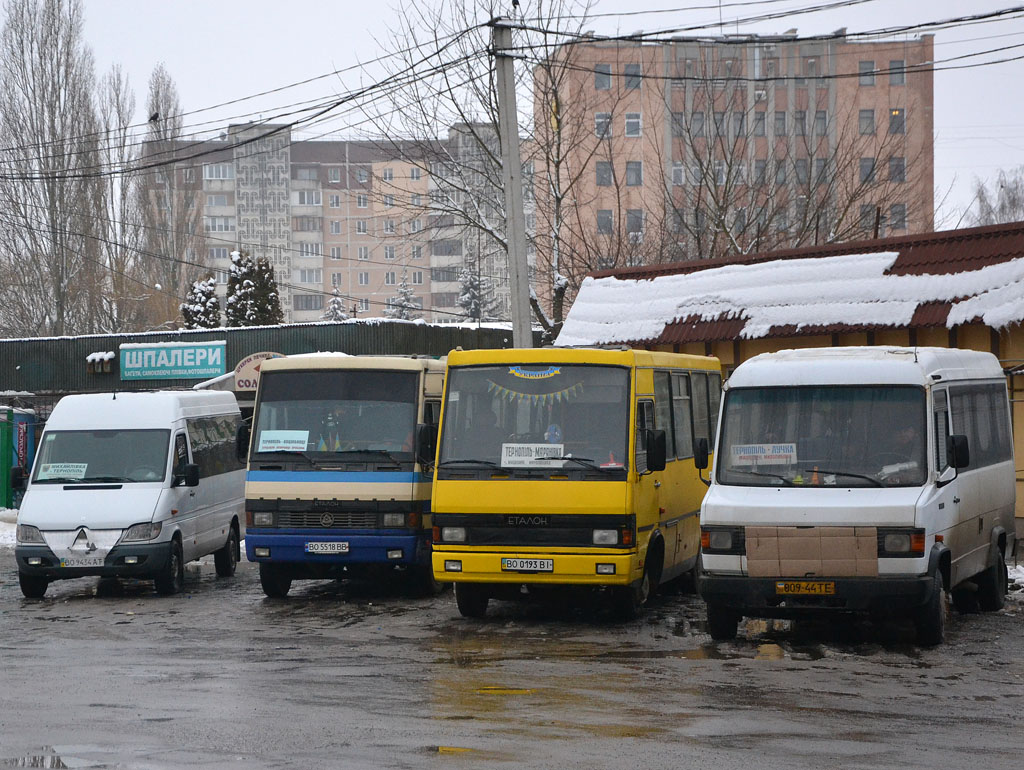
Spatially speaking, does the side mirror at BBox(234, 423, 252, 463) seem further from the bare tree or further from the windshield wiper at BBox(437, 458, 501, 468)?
the bare tree

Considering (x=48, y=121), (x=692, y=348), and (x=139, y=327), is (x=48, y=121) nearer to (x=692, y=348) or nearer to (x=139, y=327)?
(x=139, y=327)

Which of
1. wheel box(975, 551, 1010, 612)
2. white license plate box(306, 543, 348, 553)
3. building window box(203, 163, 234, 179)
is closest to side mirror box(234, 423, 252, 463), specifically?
white license plate box(306, 543, 348, 553)

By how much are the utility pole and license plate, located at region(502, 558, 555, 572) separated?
6.24 m

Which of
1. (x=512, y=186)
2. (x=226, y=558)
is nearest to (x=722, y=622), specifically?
(x=512, y=186)

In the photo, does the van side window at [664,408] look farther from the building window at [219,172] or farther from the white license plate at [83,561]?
the building window at [219,172]

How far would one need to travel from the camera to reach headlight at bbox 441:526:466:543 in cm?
1281

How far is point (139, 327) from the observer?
213 ft

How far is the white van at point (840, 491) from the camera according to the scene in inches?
424

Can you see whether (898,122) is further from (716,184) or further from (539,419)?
(539,419)

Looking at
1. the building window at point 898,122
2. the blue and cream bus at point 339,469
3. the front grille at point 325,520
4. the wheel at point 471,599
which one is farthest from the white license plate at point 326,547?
the building window at point 898,122

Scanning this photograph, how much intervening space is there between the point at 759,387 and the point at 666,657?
2.54 m

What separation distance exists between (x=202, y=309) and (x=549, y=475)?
46.6m

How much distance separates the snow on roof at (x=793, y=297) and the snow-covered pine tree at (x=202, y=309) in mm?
35648

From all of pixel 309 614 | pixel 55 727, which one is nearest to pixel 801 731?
pixel 55 727
